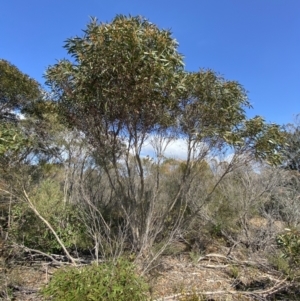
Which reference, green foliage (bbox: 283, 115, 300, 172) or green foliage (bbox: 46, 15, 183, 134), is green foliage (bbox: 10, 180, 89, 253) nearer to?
green foliage (bbox: 46, 15, 183, 134)

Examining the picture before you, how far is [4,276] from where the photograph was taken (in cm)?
370

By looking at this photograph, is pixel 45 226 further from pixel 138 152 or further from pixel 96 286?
pixel 96 286

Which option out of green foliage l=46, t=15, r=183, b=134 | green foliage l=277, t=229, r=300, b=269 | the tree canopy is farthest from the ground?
green foliage l=46, t=15, r=183, b=134

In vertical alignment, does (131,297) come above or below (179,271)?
above

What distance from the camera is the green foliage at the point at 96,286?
2.75 m

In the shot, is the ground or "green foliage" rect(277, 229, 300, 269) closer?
the ground

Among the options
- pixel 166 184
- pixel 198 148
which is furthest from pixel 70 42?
pixel 166 184

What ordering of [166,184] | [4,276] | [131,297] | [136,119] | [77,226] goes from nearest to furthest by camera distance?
[131,297], [4,276], [136,119], [77,226], [166,184]

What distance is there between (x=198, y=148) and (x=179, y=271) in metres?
2.36

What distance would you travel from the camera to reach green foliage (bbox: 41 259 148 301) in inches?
108

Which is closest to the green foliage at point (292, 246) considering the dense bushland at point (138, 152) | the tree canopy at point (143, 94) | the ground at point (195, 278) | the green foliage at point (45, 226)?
the dense bushland at point (138, 152)

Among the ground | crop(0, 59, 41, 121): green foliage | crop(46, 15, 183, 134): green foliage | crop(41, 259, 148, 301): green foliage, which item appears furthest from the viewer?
crop(0, 59, 41, 121): green foliage

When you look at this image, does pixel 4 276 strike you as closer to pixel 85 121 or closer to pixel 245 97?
pixel 85 121

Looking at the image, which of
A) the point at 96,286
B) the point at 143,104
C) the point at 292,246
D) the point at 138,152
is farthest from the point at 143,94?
the point at 292,246
